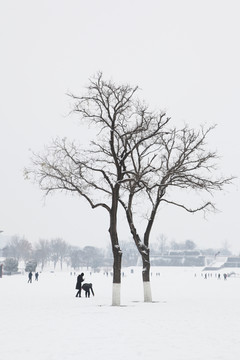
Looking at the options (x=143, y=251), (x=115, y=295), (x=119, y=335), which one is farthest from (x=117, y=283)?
(x=119, y=335)

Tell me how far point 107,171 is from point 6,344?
43.5ft

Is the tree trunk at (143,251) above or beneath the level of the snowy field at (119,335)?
above

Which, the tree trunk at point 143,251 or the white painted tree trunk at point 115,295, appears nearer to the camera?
the white painted tree trunk at point 115,295

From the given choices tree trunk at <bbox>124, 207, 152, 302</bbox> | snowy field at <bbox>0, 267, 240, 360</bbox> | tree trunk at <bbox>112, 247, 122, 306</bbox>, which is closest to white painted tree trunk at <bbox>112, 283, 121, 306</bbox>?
tree trunk at <bbox>112, 247, 122, 306</bbox>

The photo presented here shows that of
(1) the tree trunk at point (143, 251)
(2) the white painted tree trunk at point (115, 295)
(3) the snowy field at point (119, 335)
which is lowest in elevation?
(3) the snowy field at point (119, 335)

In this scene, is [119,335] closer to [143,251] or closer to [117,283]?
[117,283]

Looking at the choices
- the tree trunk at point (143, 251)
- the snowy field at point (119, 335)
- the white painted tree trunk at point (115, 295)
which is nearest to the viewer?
the snowy field at point (119, 335)

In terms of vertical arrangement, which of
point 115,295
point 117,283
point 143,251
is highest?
point 143,251

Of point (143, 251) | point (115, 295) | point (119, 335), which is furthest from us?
point (143, 251)

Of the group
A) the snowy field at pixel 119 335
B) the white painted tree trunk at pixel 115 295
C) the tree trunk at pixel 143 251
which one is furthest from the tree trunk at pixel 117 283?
the snowy field at pixel 119 335

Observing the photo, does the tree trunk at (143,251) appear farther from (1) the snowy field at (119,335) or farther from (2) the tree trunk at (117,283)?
(1) the snowy field at (119,335)

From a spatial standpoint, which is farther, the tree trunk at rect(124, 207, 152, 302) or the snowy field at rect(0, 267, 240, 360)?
the tree trunk at rect(124, 207, 152, 302)

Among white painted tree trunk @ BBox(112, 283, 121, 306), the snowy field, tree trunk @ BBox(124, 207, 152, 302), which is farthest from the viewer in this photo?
tree trunk @ BBox(124, 207, 152, 302)

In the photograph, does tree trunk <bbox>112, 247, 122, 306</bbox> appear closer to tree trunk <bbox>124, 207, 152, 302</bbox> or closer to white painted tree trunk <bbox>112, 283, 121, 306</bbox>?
white painted tree trunk <bbox>112, 283, 121, 306</bbox>
